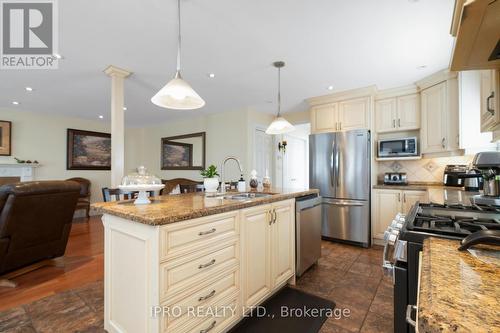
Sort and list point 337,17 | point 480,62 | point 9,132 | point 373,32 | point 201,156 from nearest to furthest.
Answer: point 480,62, point 337,17, point 373,32, point 9,132, point 201,156

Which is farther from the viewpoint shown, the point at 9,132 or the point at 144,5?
the point at 9,132

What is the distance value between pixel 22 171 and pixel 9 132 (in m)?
0.85

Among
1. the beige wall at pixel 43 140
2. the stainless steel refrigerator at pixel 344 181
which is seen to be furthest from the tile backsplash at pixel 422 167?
the beige wall at pixel 43 140

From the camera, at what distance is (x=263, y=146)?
5133mm

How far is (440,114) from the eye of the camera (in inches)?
118

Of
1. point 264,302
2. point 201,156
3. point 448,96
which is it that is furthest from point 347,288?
point 201,156

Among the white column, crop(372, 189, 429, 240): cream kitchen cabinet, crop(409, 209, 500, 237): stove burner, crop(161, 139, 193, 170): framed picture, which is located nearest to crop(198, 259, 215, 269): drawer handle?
crop(409, 209, 500, 237): stove burner

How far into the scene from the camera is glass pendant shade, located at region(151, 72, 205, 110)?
5.62 ft

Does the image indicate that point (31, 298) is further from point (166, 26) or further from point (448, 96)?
point (448, 96)

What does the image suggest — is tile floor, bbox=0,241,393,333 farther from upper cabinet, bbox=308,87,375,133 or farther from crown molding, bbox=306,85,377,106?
crown molding, bbox=306,85,377,106

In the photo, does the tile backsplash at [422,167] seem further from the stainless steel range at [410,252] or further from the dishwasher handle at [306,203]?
the stainless steel range at [410,252]

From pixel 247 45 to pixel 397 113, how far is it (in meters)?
2.61

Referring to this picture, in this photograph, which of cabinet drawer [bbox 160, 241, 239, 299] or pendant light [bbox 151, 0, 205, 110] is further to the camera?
pendant light [bbox 151, 0, 205, 110]

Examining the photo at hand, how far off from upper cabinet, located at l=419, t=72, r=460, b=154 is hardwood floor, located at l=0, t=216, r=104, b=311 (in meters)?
4.42
